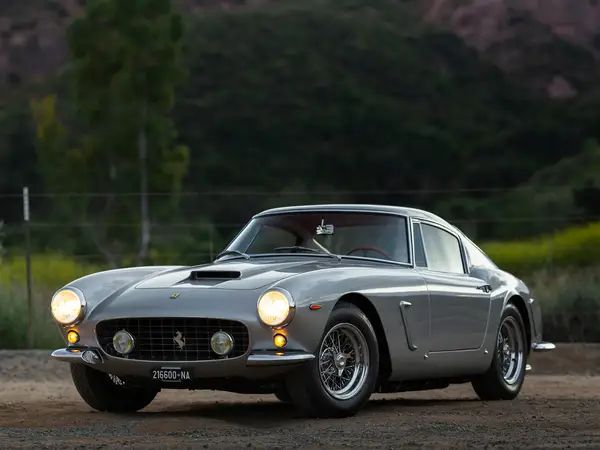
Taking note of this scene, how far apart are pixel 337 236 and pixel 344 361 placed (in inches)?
52.6

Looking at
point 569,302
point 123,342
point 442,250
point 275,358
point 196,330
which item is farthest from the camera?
point 569,302

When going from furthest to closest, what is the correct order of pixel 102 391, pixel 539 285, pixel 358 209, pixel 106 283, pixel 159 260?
pixel 159 260 → pixel 539 285 → pixel 358 209 → pixel 102 391 → pixel 106 283

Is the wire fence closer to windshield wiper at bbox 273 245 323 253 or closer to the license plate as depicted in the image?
windshield wiper at bbox 273 245 323 253

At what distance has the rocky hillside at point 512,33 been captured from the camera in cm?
7212

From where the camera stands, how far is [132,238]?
32438 millimetres

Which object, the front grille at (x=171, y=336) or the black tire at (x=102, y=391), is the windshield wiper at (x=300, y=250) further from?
the front grille at (x=171, y=336)

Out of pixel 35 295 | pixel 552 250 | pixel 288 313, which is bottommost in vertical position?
pixel 35 295

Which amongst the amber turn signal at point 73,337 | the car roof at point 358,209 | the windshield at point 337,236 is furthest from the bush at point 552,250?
the amber turn signal at point 73,337

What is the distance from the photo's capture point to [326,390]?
8.43 metres

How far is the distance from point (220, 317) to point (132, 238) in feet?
80.1

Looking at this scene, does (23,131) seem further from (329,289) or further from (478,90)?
(329,289)

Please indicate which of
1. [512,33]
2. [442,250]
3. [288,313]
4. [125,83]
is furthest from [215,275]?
[512,33]

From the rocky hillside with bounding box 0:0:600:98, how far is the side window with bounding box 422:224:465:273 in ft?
206

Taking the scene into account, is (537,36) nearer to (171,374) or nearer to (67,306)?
(67,306)
